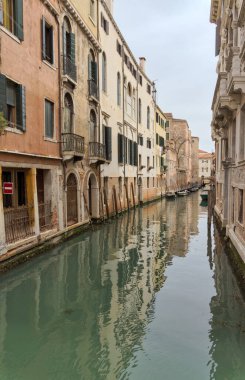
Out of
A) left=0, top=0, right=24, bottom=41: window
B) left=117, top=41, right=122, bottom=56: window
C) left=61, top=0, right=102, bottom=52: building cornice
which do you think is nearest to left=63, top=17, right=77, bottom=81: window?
left=61, top=0, right=102, bottom=52: building cornice

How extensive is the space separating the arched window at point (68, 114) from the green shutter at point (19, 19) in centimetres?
404

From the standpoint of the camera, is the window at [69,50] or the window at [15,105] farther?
the window at [69,50]

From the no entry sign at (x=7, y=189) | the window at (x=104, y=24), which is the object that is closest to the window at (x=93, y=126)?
the window at (x=104, y=24)

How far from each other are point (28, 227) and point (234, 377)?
7696 millimetres

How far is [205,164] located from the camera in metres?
109

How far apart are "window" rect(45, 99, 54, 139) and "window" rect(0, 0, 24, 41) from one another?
2.63 meters

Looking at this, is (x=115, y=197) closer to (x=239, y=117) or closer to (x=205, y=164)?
(x=239, y=117)

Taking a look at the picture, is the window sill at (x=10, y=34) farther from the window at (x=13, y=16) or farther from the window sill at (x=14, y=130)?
the window sill at (x=14, y=130)

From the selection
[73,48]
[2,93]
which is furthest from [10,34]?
[73,48]

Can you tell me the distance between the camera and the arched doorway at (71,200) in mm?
14219

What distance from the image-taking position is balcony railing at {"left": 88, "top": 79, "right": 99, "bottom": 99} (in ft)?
52.5

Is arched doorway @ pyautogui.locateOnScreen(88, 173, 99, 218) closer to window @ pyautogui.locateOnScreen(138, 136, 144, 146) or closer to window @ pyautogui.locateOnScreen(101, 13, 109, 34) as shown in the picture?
window @ pyautogui.locateOnScreen(101, 13, 109, 34)

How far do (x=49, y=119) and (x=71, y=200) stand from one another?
3717 mm

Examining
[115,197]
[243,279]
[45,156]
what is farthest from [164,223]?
[243,279]
